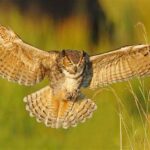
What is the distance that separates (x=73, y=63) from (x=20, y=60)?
17.6 inches

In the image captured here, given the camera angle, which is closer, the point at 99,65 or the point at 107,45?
the point at 99,65

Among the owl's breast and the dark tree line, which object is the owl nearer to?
the owl's breast

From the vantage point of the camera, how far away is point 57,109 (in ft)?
21.1

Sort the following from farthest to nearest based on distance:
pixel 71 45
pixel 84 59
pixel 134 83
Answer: pixel 71 45, pixel 134 83, pixel 84 59

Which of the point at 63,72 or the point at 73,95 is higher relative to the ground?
the point at 63,72

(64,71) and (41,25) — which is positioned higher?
(41,25)

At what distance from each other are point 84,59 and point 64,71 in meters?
0.14

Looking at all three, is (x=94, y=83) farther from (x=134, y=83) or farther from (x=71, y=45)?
(x=71, y=45)

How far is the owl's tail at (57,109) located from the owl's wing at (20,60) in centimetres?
16

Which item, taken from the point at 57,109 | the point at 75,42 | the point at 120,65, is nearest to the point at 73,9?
the point at 75,42

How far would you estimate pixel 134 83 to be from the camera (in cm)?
872

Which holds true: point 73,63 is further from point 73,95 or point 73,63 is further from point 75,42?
point 75,42

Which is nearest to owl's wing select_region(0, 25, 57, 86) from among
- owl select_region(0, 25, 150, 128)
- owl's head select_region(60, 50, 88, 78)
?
owl select_region(0, 25, 150, 128)

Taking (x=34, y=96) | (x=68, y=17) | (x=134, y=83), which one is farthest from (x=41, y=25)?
(x=34, y=96)
